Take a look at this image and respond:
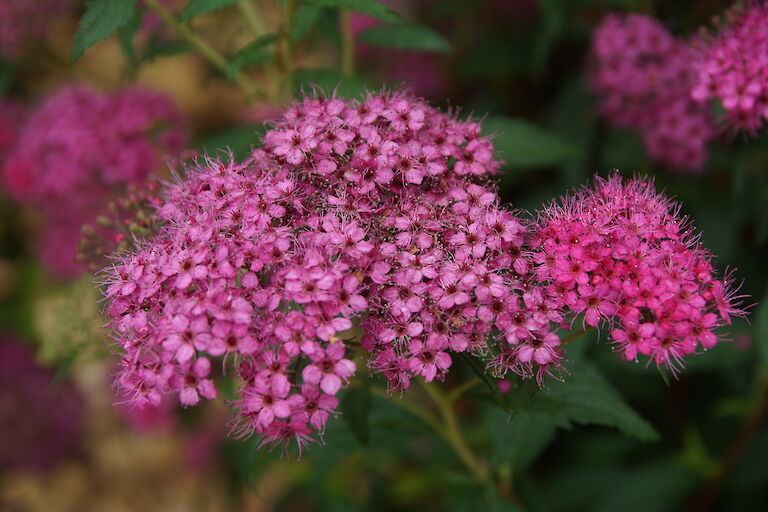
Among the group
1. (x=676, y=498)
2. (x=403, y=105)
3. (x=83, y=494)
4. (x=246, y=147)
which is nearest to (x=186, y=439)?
(x=83, y=494)

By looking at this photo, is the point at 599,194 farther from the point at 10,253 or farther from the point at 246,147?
the point at 10,253

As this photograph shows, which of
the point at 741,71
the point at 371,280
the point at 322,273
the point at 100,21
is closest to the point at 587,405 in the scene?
the point at 371,280

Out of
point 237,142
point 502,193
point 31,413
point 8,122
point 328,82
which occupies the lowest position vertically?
point 31,413

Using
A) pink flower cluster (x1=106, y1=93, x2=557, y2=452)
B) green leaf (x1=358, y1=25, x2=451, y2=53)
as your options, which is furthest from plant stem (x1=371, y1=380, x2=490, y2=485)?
green leaf (x1=358, y1=25, x2=451, y2=53)

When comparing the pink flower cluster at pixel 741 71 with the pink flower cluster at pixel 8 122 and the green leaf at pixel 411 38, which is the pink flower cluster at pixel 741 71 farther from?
the pink flower cluster at pixel 8 122

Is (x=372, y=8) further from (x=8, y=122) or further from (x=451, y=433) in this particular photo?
(x=8, y=122)

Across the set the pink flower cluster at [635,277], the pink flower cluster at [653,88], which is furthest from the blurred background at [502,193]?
the pink flower cluster at [635,277]
